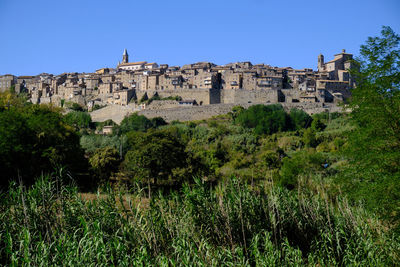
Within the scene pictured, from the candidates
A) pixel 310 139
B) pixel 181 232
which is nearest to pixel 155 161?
pixel 181 232

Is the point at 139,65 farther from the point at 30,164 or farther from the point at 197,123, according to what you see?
the point at 30,164

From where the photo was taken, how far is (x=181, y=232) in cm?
977

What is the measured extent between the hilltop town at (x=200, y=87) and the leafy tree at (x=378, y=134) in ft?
A: 119

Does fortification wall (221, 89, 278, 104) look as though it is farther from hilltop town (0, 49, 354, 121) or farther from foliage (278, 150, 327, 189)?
foliage (278, 150, 327, 189)

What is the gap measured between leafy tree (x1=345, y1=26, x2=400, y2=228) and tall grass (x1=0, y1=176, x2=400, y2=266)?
963 millimetres

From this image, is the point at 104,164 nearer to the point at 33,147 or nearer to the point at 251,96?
the point at 33,147

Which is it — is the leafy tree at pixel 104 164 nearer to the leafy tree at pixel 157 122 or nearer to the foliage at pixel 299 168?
the foliage at pixel 299 168

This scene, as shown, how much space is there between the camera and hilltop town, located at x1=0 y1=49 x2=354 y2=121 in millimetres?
52219

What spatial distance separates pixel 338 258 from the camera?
10.9 m

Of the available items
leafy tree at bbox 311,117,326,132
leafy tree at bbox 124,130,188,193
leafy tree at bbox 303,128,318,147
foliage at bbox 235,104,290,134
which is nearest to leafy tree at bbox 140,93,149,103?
foliage at bbox 235,104,290,134

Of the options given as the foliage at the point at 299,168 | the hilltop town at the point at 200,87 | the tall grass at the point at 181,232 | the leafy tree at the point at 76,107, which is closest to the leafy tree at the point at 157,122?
the hilltop town at the point at 200,87

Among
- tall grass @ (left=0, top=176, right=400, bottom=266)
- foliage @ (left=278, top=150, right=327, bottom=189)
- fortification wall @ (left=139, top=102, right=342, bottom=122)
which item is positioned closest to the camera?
tall grass @ (left=0, top=176, right=400, bottom=266)

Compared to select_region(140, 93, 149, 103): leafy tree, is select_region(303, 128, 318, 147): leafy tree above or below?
below

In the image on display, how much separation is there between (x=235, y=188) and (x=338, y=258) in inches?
141
